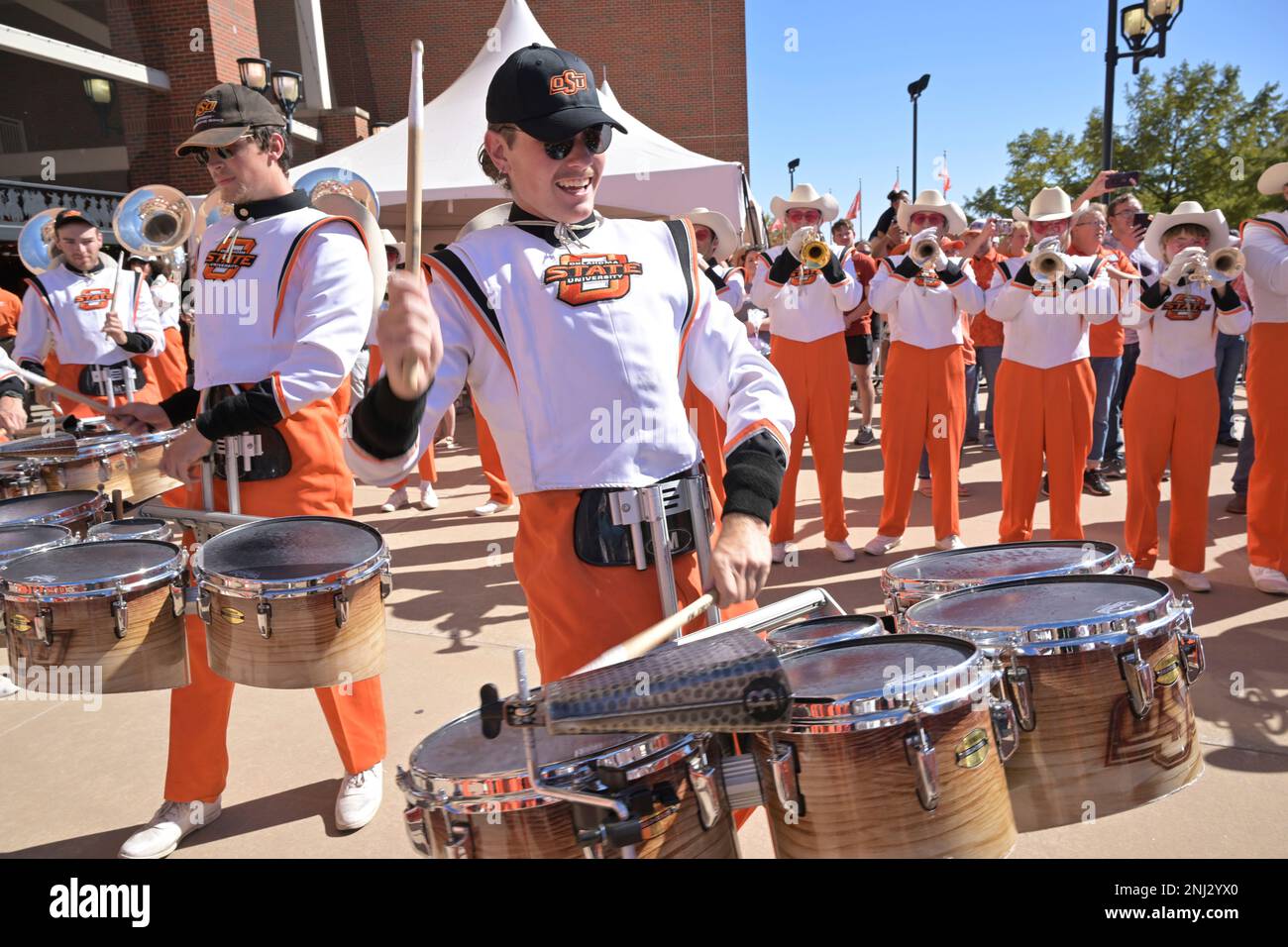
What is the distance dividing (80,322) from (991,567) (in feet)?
21.0

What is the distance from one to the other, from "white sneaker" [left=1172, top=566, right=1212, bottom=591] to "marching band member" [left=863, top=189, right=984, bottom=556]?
1242 mm

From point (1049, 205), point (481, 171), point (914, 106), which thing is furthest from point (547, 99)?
point (914, 106)

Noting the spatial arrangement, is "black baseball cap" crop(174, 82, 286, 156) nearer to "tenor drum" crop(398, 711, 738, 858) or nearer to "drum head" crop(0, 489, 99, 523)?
"drum head" crop(0, 489, 99, 523)

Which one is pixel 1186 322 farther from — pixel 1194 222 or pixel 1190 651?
pixel 1190 651

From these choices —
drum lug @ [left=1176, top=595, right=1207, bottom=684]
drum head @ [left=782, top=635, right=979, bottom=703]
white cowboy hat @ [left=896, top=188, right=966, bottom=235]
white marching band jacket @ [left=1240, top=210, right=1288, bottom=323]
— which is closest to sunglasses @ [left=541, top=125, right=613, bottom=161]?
drum head @ [left=782, top=635, right=979, bottom=703]

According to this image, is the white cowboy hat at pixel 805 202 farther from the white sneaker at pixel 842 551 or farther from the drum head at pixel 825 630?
the drum head at pixel 825 630

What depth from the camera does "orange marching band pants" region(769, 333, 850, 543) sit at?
6.46 m

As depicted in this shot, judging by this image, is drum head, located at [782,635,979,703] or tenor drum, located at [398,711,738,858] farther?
drum head, located at [782,635,979,703]

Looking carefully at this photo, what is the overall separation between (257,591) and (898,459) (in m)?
4.83

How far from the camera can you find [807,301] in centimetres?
647

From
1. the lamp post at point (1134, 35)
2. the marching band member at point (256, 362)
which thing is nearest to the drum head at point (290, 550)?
the marching band member at point (256, 362)

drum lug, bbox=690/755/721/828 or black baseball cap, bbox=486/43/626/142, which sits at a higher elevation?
black baseball cap, bbox=486/43/626/142

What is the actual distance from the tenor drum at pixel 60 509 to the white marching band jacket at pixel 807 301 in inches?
168
